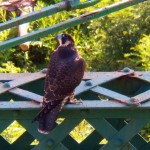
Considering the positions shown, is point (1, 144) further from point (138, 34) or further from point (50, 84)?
point (138, 34)

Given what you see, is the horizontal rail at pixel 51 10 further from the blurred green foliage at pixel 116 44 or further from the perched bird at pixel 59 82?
the blurred green foliage at pixel 116 44

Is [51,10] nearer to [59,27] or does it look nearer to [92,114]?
[59,27]

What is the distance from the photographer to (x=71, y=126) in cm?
293

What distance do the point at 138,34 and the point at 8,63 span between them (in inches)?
58.2

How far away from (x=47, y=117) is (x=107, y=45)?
4.17 m

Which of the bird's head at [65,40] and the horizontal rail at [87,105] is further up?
the horizontal rail at [87,105]

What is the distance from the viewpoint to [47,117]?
314 centimetres

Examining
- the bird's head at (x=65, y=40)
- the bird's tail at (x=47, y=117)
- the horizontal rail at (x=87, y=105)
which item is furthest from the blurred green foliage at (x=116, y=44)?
the horizontal rail at (x=87, y=105)

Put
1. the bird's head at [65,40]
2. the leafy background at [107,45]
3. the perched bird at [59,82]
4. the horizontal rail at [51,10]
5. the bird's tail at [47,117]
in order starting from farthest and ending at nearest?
the leafy background at [107,45] → the bird's head at [65,40] → the perched bird at [59,82] → the bird's tail at [47,117] → the horizontal rail at [51,10]

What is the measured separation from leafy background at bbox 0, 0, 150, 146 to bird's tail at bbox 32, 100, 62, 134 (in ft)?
9.96

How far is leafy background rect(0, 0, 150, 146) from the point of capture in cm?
699

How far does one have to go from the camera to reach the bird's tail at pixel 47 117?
2.96 meters

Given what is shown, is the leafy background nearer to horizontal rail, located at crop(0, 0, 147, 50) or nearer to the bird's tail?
the bird's tail

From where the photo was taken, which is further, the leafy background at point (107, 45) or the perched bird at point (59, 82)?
the leafy background at point (107, 45)
